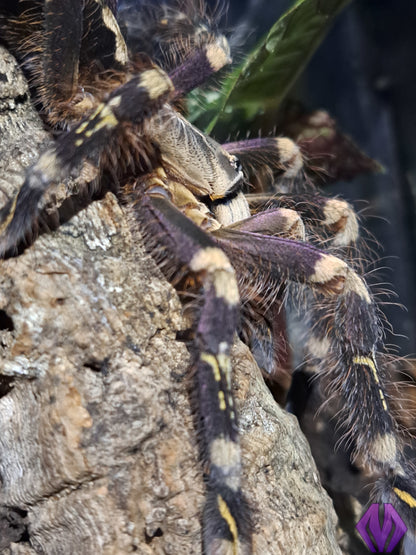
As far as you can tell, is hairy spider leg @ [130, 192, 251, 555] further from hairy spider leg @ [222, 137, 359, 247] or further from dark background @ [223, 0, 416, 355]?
dark background @ [223, 0, 416, 355]

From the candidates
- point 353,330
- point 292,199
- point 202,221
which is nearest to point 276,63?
point 292,199

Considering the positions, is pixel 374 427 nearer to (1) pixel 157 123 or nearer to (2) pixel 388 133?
(1) pixel 157 123

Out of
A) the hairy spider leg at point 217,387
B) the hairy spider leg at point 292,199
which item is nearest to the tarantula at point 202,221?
the hairy spider leg at point 217,387

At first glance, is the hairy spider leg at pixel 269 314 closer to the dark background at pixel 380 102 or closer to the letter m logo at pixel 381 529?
the letter m logo at pixel 381 529

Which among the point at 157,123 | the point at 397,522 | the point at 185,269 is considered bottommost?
the point at 397,522

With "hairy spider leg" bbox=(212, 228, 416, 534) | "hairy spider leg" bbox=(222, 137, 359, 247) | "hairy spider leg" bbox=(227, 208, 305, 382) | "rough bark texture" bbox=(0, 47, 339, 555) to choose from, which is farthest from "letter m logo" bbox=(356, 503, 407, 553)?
"hairy spider leg" bbox=(222, 137, 359, 247)

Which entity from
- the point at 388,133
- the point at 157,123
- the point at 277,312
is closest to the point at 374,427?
the point at 277,312

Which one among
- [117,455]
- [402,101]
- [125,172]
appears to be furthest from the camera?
[402,101]
